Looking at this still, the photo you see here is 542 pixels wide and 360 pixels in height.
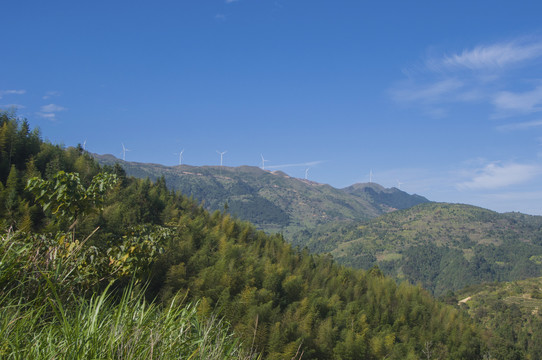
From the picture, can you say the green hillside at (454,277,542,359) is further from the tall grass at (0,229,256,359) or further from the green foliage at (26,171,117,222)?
the tall grass at (0,229,256,359)

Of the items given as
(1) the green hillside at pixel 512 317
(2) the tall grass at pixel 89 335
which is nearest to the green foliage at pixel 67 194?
(2) the tall grass at pixel 89 335

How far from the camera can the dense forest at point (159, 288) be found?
4250mm

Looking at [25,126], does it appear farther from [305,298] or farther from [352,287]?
[352,287]

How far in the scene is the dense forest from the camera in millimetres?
4250

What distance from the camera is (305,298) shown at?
72.1 metres

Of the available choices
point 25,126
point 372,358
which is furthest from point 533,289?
point 25,126

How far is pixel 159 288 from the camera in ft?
177

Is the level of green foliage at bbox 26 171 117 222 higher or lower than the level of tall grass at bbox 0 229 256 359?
higher

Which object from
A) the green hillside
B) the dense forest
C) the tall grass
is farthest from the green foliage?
the green hillside

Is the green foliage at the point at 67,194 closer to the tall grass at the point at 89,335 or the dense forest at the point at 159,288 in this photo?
the dense forest at the point at 159,288

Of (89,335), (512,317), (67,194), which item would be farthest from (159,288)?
(512,317)

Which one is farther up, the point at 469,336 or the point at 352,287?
the point at 352,287

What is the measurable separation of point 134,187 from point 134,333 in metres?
96.2

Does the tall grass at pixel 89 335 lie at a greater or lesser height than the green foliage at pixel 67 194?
lesser
